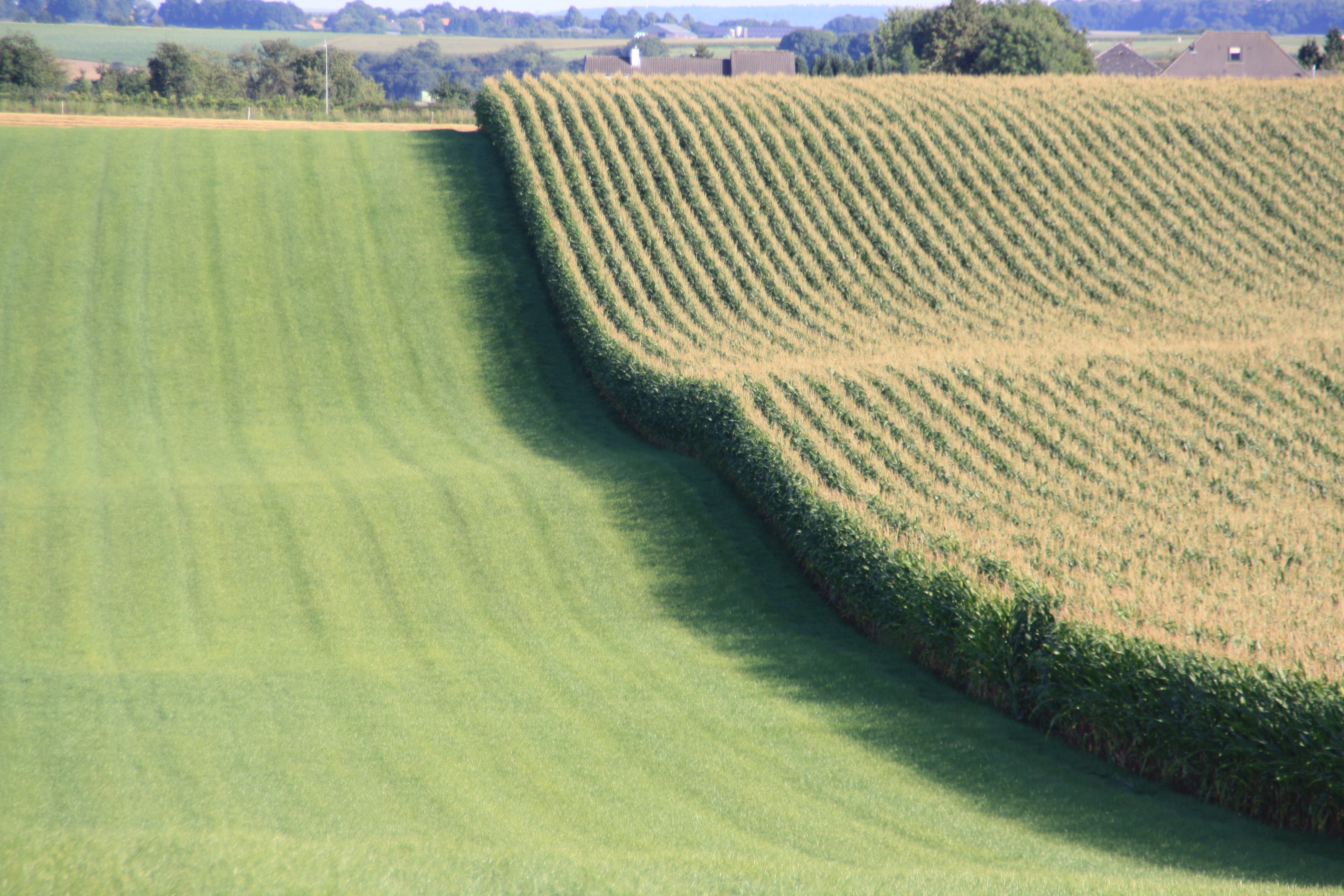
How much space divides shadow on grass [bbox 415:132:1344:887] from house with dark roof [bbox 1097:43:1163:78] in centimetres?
8316

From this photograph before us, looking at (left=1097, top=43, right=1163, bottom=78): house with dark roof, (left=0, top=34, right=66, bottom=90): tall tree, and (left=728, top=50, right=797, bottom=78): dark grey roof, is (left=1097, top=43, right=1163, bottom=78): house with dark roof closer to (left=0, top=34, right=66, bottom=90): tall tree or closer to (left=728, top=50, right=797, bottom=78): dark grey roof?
(left=728, top=50, right=797, bottom=78): dark grey roof

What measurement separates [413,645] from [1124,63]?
99180mm

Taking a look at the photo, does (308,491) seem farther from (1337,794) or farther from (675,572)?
(1337,794)

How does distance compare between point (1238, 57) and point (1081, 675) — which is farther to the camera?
point (1238, 57)

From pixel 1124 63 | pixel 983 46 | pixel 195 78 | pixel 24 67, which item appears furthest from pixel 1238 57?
pixel 24 67

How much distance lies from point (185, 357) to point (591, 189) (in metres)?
14.1

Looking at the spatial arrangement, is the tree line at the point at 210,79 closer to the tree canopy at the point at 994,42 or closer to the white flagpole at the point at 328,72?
the white flagpole at the point at 328,72

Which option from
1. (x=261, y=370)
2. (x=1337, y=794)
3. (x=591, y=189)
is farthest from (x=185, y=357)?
(x=1337, y=794)

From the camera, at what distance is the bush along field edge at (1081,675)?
10094 mm

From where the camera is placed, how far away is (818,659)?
14.9 metres

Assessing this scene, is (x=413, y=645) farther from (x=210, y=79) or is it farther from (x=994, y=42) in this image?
(x=210, y=79)

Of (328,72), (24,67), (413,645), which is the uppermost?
(328,72)

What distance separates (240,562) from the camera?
55.9 feet

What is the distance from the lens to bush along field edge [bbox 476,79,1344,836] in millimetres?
10094
